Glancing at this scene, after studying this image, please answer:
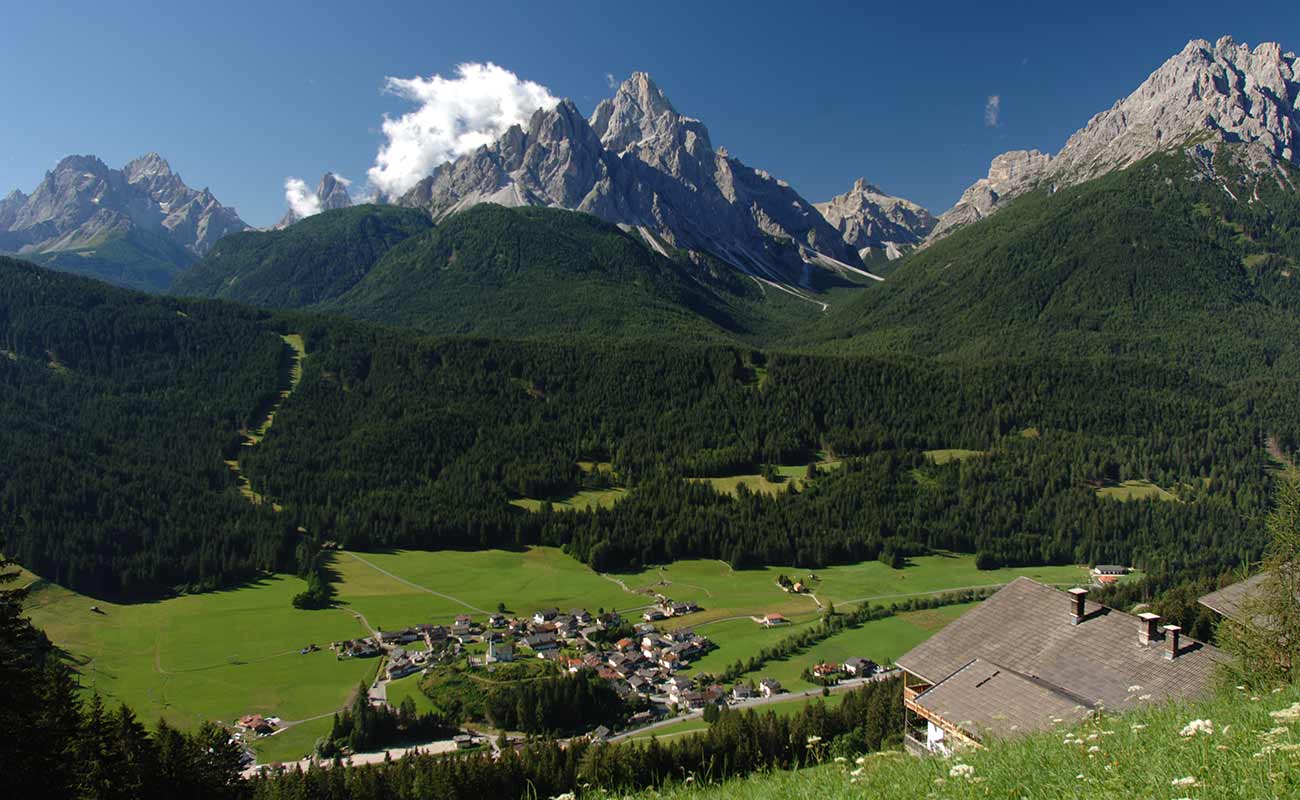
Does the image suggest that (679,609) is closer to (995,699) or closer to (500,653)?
(500,653)

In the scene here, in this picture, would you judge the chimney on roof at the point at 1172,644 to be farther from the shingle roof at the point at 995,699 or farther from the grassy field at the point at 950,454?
the grassy field at the point at 950,454

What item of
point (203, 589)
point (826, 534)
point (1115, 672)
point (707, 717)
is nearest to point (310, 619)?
point (203, 589)

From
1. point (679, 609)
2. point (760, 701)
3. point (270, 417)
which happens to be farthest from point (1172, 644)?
point (270, 417)

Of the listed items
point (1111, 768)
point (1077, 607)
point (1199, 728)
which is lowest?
point (1077, 607)

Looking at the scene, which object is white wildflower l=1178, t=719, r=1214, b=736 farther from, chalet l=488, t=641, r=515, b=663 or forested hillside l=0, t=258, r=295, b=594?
forested hillside l=0, t=258, r=295, b=594

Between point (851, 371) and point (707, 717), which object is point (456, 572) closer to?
point (707, 717)

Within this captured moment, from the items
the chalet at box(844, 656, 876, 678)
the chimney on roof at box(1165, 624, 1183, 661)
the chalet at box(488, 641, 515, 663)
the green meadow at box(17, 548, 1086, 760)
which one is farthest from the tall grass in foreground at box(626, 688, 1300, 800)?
the chalet at box(488, 641, 515, 663)

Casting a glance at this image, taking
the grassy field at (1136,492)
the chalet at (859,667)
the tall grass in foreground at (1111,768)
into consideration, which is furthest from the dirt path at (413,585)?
the grassy field at (1136,492)
